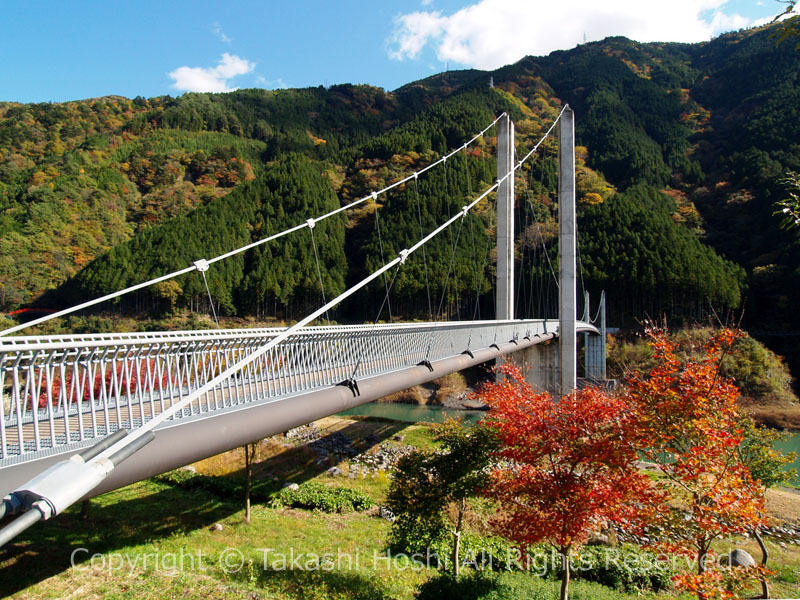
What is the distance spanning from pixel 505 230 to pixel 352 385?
16609mm

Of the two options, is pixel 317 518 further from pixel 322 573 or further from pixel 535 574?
pixel 535 574

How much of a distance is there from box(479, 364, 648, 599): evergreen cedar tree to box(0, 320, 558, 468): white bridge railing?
2.72 metres

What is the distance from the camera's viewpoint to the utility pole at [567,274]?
879 inches

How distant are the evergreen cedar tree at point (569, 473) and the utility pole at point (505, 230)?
1354 centimetres

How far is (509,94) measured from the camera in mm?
89625

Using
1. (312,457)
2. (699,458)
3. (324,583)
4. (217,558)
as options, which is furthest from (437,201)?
(699,458)

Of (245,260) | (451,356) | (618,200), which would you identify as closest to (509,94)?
(618,200)

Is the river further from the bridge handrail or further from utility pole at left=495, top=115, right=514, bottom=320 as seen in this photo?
the bridge handrail

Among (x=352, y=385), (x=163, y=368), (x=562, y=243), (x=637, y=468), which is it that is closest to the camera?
(x=163, y=368)

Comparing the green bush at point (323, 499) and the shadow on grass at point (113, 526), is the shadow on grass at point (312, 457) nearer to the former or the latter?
the shadow on grass at point (113, 526)

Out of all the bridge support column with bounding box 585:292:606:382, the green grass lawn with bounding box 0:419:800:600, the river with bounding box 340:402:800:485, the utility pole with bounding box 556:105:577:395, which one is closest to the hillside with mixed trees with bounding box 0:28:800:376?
the utility pole with bounding box 556:105:577:395

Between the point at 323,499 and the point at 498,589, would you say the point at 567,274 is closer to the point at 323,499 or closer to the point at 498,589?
the point at 323,499

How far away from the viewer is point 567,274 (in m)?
22.3

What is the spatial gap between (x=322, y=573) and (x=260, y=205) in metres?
58.9
